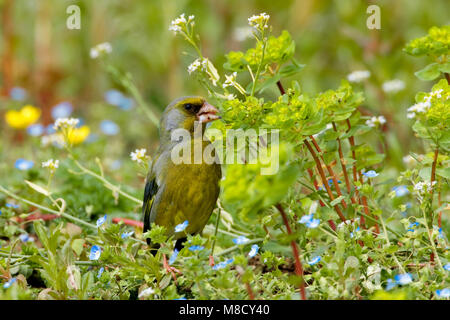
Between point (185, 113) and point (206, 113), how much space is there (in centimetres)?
11

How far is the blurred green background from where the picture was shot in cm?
541

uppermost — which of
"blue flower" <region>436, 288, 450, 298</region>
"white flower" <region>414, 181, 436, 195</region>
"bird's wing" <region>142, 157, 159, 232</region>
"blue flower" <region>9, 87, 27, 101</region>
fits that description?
"blue flower" <region>9, 87, 27, 101</region>

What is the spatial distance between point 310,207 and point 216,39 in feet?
12.3

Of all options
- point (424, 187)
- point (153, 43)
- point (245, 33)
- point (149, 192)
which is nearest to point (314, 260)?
point (424, 187)

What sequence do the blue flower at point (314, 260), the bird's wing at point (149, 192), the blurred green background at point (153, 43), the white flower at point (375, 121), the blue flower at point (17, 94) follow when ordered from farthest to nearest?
1. the blue flower at point (17, 94)
2. the blurred green background at point (153, 43)
3. the bird's wing at point (149, 192)
4. the white flower at point (375, 121)
5. the blue flower at point (314, 260)

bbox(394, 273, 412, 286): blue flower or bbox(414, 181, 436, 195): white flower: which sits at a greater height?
bbox(414, 181, 436, 195): white flower

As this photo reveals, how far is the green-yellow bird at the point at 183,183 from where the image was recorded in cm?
273

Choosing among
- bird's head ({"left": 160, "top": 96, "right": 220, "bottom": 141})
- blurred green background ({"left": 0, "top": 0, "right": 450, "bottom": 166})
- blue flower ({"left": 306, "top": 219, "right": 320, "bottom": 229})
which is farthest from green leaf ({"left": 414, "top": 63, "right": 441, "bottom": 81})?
blurred green background ({"left": 0, "top": 0, "right": 450, "bottom": 166})

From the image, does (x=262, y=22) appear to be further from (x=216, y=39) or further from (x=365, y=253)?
(x=216, y=39)

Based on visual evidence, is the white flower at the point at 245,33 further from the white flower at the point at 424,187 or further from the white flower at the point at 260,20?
the white flower at the point at 424,187

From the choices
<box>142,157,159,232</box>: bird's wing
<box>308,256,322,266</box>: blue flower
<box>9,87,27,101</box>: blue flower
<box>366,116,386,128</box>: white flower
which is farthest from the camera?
<box>9,87,27,101</box>: blue flower

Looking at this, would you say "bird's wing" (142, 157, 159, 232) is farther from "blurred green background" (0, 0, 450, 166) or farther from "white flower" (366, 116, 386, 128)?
"blurred green background" (0, 0, 450, 166)

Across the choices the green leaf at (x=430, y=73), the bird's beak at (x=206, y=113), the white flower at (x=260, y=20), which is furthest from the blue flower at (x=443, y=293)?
the bird's beak at (x=206, y=113)
